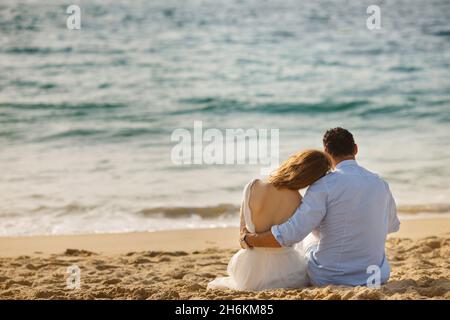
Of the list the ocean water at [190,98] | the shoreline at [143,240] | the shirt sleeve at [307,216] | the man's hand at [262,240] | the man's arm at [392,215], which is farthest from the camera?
the ocean water at [190,98]

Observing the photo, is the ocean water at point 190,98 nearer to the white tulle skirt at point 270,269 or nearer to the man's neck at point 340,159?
the white tulle skirt at point 270,269

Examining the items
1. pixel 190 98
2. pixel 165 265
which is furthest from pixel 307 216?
pixel 190 98

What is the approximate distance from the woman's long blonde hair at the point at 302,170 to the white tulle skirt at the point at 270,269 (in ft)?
1.47

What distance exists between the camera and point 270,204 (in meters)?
5.13

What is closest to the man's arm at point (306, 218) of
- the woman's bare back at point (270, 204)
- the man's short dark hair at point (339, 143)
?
the woman's bare back at point (270, 204)

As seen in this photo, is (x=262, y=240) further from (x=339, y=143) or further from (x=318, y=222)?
(x=339, y=143)

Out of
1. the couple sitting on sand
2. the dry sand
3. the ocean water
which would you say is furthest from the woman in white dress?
the ocean water

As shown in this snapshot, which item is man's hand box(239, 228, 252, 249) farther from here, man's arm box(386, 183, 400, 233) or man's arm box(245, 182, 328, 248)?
man's arm box(386, 183, 400, 233)

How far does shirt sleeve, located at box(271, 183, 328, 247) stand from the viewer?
500cm

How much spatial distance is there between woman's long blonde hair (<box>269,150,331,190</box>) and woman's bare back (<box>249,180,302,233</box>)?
0.05m

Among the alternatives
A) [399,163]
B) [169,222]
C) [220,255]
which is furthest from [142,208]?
[399,163]

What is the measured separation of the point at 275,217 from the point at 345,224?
0.43 meters

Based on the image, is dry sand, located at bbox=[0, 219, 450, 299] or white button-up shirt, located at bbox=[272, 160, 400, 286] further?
dry sand, located at bbox=[0, 219, 450, 299]

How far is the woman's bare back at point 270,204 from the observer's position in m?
5.13
